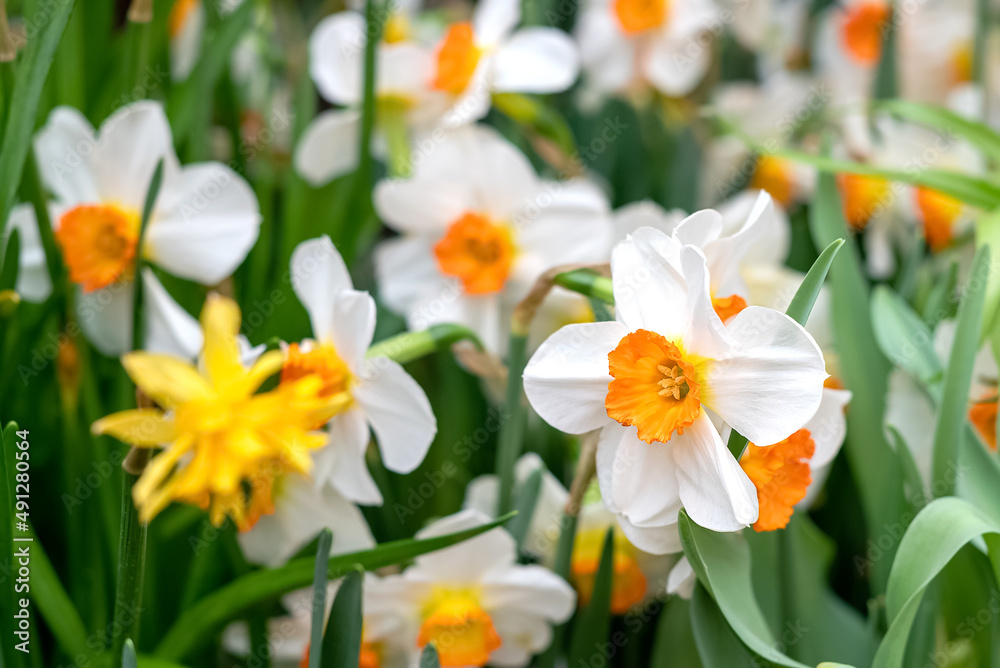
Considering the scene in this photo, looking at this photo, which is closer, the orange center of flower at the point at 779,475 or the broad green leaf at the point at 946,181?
the orange center of flower at the point at 779,475

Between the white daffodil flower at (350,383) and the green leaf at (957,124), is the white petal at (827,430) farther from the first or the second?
the green leaf at (957,124)

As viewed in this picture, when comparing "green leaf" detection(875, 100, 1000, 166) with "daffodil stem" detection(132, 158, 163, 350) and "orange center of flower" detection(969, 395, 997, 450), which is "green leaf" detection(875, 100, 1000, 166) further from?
"daffodil stem" detection(132, 158, 163, 350)

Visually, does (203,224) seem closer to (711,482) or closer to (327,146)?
(327,146)

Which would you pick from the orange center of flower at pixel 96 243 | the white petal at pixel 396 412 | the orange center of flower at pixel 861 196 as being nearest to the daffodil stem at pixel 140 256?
the orange center of flower at pixel 96 243

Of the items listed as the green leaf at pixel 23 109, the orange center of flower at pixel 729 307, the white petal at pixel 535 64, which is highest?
the green leaf at pixel 23 109

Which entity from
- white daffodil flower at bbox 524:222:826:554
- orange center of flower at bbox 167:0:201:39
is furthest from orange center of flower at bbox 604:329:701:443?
orange center of flower at bbox 167:0:201:39

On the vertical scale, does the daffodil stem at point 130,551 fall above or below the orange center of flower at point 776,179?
above

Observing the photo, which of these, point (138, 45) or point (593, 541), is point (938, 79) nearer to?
point (593, 541)
